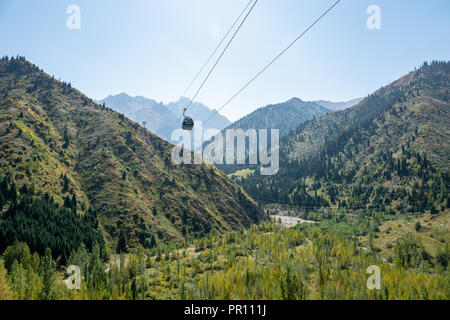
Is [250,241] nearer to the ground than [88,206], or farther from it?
nearer to the ground

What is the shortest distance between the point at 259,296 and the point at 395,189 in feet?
612

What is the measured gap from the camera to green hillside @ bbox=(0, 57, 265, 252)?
9075cm

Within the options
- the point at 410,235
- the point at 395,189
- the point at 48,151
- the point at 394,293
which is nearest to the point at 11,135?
the point at 48,151

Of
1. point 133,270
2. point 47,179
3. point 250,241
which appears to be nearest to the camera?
point 133,270

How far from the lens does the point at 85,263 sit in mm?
50344

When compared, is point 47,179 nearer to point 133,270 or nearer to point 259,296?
point 133,270

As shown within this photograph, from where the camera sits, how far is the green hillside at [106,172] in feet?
298

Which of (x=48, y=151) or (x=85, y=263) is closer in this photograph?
(x=85, y=263)

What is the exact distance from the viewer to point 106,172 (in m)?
112

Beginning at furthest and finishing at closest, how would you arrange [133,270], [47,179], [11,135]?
[11,135] < [47,179] < [133,270]
